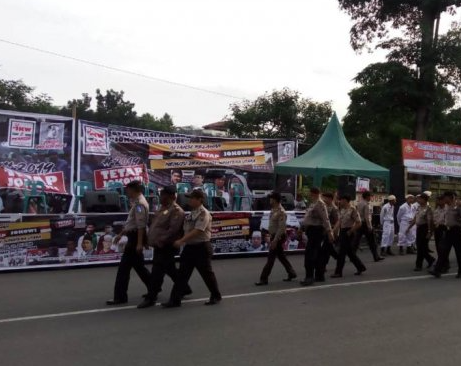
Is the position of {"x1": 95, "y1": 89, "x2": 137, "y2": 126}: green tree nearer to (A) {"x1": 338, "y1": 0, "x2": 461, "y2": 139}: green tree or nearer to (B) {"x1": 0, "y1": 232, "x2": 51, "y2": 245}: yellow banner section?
(A) {"x1": 338, "y1": 0, "x2": 461, "y2": 139}: green tree

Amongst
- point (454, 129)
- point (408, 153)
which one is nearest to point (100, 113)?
point (454, 129)

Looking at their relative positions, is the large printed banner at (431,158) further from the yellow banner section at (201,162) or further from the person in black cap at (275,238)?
the person in black cap at (275,238)

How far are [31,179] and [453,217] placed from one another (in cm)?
955

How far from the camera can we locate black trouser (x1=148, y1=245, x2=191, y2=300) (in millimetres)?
7453

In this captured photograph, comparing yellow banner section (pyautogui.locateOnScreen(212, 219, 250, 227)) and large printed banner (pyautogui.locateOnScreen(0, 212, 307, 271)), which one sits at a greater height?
yellow banner section (pyautogui.locateOnScreen(212, 219, 250, 227))

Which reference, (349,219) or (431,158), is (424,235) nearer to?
(349,219)

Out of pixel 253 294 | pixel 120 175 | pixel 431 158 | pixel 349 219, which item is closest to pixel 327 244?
pixel 349 219

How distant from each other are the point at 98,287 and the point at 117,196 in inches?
212

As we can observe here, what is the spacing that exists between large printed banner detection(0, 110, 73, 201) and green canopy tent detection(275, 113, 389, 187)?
5.85m

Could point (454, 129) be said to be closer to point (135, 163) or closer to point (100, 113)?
point (135, 163)

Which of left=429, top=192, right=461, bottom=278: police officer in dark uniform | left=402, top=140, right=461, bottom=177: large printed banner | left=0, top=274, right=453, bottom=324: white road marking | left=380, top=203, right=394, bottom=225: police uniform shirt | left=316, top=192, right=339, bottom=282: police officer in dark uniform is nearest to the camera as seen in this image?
left=0, top=274, right=453, bottom=324: white road marking

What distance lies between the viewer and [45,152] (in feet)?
46.4

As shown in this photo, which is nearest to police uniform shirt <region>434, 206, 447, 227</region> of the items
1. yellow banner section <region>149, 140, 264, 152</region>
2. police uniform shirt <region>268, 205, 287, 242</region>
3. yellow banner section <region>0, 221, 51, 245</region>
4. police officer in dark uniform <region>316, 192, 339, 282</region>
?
police officer in dark uniform <region>316, 192, 339, 282</region>

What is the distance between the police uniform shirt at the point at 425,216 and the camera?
11305 mm
